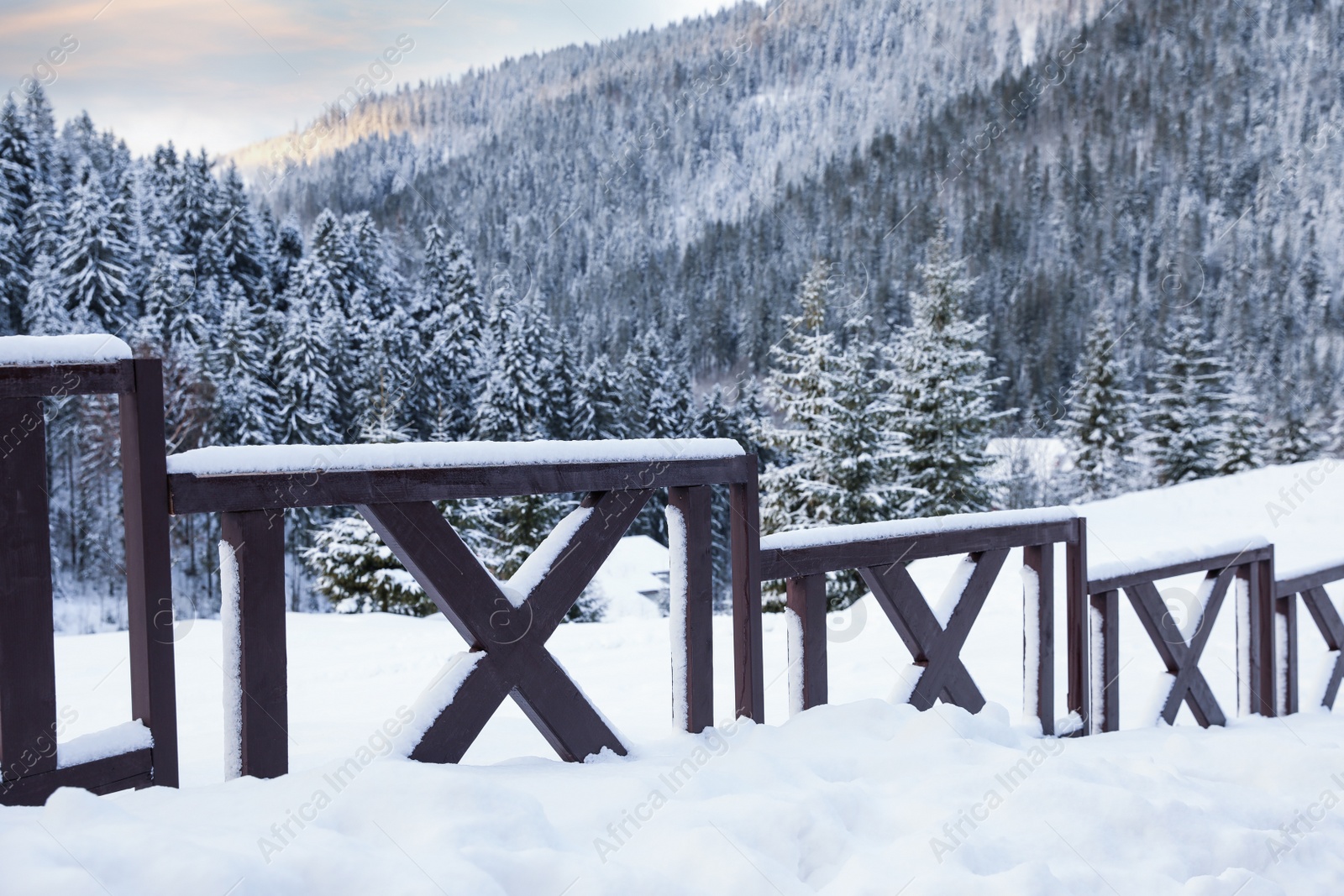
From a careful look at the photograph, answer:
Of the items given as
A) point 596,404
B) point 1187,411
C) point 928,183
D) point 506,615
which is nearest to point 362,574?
point 506,615

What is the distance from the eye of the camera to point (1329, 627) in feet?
17.5

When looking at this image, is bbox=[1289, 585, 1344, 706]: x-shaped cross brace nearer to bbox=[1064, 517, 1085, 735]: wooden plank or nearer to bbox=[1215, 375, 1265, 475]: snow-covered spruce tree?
bbox=[1064, 517, 1085, 735]: wooden plank

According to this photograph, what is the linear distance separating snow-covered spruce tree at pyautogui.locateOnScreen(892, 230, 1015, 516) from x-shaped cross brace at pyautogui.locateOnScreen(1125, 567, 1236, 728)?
739 inches

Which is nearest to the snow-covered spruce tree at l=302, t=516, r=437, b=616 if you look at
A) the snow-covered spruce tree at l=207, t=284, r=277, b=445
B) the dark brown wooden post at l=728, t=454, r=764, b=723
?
the snow-covered spruce tree at l=207, t=284, r=277, b=445

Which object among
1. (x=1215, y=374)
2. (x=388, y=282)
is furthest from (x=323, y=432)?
(x=1215, y=374)

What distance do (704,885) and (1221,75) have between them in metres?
149

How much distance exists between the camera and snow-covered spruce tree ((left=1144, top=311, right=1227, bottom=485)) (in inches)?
1480

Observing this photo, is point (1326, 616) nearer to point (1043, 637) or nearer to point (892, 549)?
point (1043, 637)

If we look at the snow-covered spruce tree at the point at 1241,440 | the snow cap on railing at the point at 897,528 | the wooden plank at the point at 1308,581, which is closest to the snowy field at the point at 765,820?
the snow cap on railing at the point at 897,528

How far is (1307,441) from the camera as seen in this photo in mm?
42125

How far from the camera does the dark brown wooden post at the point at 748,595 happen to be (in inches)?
108

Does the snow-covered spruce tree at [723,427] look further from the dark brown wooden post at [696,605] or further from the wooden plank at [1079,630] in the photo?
the dark brown wooden post at [696,605]

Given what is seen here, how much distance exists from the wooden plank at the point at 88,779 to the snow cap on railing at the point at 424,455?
0.59 m

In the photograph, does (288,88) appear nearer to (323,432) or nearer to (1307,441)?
(323,432)
